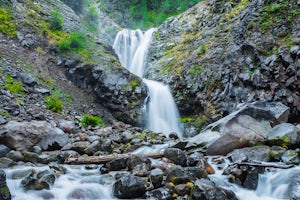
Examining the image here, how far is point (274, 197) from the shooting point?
4973 millimetres

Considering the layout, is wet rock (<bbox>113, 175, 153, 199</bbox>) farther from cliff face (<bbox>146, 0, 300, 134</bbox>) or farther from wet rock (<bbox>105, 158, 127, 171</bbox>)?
cliff face (<bbox>146, 0, 300, 134</bbox>)

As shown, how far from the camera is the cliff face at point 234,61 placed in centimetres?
956

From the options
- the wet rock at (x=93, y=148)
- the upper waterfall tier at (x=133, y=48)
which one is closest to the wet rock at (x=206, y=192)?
the wet rock at (x=93, y=148)

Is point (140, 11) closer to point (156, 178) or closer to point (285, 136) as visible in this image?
point (285, 136)

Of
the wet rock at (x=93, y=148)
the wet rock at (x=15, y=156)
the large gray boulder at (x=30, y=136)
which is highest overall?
the large gray boulder at (x=30, y=136)

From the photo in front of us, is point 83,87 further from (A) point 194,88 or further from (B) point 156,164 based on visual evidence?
(B) point 156,164

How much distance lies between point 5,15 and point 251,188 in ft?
46.0

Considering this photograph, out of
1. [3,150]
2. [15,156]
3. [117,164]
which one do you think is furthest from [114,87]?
[117,164]

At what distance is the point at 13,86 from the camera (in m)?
10.3

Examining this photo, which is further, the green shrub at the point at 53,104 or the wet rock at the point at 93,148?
the green shrub at the point at 53,104

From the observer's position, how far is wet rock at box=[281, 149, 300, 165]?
19.5 feet

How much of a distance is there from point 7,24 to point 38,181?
37.2 ft

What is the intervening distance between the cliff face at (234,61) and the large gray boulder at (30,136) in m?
6.72

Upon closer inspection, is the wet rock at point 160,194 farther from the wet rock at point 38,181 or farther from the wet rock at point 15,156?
the wet rock at point 15,156
